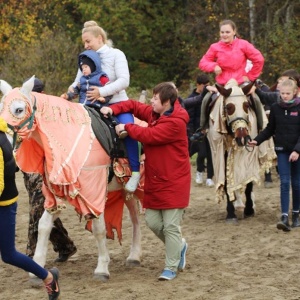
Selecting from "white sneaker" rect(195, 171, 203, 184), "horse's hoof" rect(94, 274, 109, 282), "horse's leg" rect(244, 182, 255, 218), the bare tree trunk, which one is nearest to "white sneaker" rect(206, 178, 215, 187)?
"white sneaker" rect(195, 171, 203, 184)

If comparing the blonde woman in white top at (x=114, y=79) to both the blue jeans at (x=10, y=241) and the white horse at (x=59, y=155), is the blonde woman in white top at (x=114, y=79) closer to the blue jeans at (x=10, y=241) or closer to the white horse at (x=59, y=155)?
the white horse at (x=59, y=155)

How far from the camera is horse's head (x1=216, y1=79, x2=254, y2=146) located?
32.7 ft

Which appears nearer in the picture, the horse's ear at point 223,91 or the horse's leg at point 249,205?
the horse's ear at point 223,91

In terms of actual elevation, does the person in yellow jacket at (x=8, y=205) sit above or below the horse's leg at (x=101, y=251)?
above

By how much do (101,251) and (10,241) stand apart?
4.60ft

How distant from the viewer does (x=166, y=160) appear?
24.5 ft

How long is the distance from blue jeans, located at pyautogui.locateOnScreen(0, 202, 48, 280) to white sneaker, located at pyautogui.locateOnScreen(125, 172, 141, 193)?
1357 mm

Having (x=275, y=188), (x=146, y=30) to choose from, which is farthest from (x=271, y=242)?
(x=146, y=30)

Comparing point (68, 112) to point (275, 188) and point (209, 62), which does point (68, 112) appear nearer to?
point (209, 62)

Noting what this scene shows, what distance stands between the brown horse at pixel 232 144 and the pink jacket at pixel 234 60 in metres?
0.23

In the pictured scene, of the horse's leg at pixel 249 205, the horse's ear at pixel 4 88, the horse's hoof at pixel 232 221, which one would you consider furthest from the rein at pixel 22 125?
the horse's leg at pixel 249 205

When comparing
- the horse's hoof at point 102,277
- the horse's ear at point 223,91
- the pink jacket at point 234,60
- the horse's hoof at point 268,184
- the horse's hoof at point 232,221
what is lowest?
the horse's hoof at point 268,184

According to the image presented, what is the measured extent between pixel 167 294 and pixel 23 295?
1.26 metres

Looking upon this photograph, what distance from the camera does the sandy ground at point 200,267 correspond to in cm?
714
